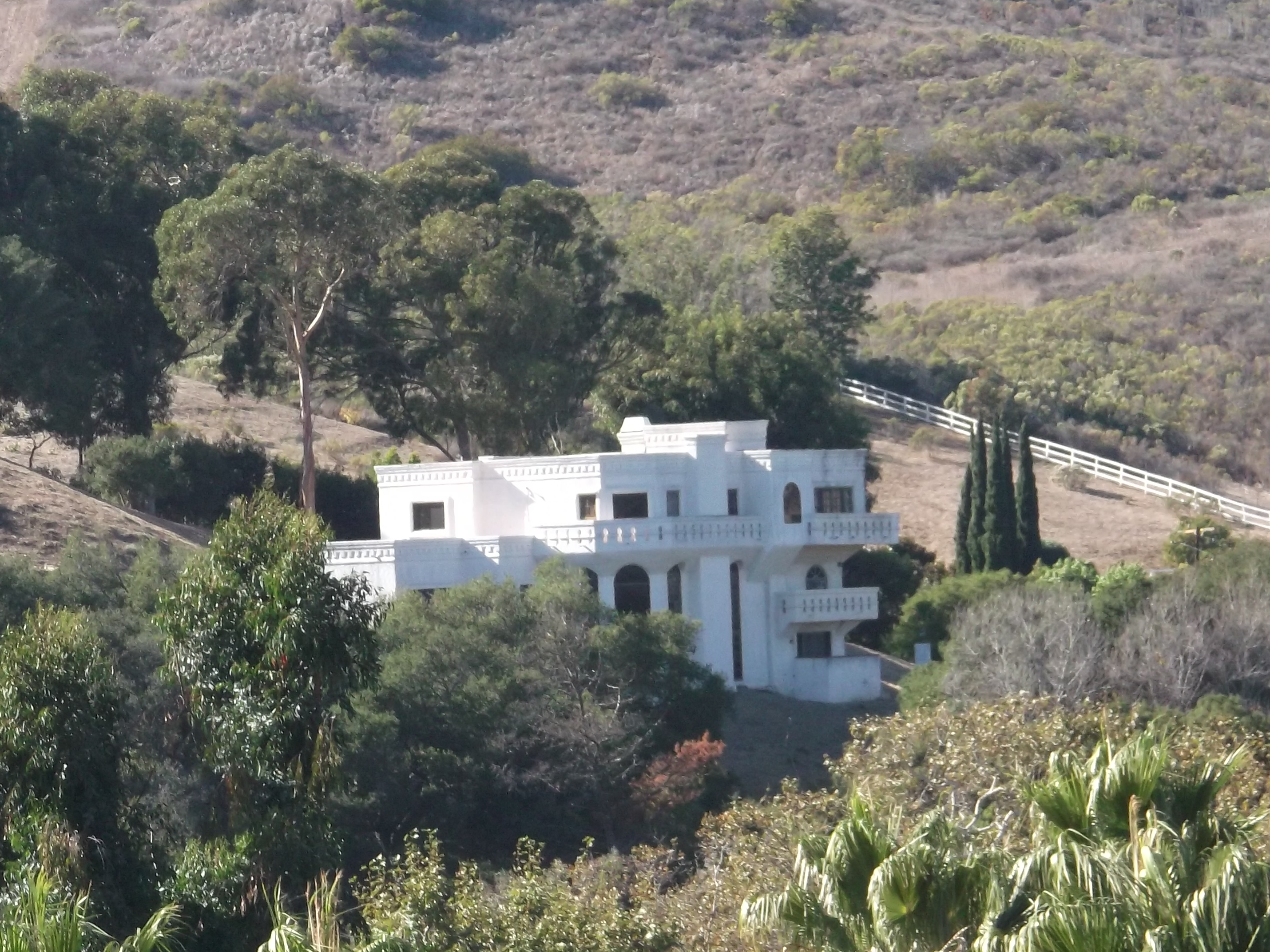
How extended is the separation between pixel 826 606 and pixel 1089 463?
23.9 metres

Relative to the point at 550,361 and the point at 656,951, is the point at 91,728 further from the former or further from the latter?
the point at 550,361

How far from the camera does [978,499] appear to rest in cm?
5166

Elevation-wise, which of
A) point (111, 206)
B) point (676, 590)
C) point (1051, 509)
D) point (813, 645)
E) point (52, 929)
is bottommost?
point (813, 645)

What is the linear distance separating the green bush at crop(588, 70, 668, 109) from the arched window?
90.3 metres

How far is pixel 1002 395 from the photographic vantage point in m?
72.6

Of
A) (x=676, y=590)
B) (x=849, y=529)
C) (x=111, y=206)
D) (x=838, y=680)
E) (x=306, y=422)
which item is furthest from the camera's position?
(x=111, y=206)

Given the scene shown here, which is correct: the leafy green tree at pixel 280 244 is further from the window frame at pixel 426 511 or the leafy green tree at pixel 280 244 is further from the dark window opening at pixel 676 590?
the dark window opening at pixel 676 590

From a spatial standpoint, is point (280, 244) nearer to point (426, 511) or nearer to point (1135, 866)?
Answer: point (426, 511)

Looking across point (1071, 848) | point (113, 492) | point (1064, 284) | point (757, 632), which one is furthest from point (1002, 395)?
point (1071, 848)

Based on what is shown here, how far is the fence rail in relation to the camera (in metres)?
61.7

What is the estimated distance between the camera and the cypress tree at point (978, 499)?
51250mm

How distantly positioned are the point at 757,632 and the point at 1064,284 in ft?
178

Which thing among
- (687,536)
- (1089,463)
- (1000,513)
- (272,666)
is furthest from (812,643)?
(272,666)

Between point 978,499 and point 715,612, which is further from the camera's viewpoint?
point 978,499
